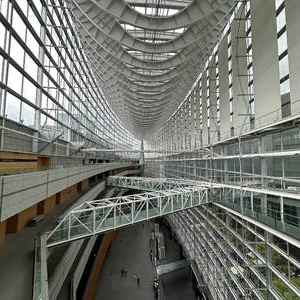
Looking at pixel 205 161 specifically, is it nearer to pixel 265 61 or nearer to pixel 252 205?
pixel 252 205

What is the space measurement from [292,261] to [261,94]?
7.68m

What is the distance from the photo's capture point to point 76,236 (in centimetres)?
880

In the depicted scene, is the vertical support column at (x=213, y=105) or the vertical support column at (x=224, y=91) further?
the vertical support column at (x=213, y=105)

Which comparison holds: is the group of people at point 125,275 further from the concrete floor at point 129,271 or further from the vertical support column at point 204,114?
the vertical support column at point 204,114

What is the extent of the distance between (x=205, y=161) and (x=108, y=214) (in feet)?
42.1

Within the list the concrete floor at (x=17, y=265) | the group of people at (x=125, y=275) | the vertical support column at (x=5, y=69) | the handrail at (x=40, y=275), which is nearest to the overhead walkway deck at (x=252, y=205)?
the handrail at (x=40, y=275)

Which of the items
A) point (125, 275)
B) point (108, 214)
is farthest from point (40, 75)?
point (125, 275)

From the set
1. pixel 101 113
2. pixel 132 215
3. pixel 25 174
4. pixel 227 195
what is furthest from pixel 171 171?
pixel 25 174

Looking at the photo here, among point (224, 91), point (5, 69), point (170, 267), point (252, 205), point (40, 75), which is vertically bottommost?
point (170, 267)

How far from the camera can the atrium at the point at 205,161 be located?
8008 mm

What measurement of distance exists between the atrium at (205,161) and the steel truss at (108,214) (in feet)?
0.19

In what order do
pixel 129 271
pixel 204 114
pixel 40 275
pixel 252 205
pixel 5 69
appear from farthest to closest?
pixel 204 114, pixel 129 271, pixel 252 205, pixel 5 69, pixel 40 275

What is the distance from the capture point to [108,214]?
1011 centimetres

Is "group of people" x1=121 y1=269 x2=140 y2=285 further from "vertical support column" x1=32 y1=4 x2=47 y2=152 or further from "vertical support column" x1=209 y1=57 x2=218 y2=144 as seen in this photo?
"vertical support column" x1=32 y1=4 x2=47 y2=152
